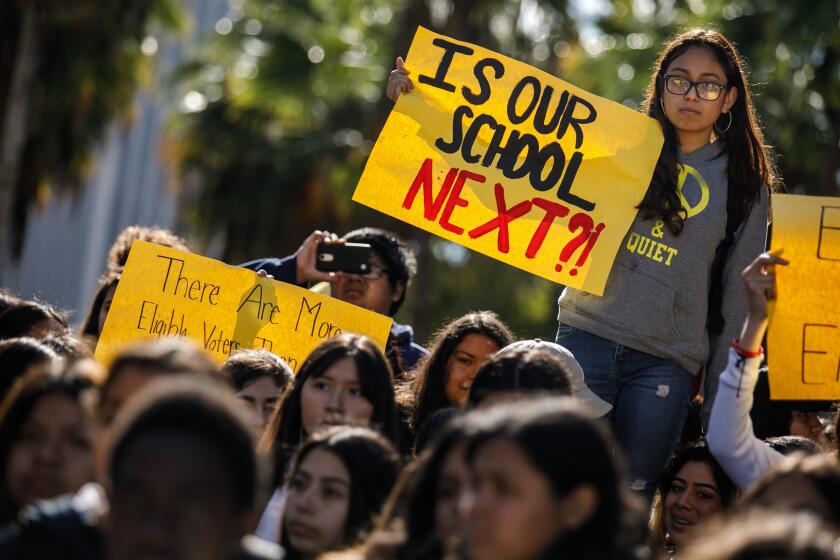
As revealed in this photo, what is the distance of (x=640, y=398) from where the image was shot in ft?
16.7

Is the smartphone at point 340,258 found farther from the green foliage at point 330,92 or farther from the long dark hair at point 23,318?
the green foliage at point 330,92

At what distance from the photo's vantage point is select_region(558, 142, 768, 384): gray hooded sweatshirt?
16.7ft

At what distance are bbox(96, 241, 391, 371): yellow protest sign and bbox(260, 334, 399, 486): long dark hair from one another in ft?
2.99

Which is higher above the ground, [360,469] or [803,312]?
[803,312]

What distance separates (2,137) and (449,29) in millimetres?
4799

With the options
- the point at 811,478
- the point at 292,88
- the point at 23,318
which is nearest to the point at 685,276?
the point at 811,478

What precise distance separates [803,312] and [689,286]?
38 cm

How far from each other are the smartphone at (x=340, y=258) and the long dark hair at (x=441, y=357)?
2.00 ft

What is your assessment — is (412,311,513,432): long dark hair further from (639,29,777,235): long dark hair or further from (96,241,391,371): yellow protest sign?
(639,29,777,235): long dark hair

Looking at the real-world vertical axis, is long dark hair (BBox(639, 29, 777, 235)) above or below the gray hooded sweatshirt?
above

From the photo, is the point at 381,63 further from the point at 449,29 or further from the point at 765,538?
the point at 765,538

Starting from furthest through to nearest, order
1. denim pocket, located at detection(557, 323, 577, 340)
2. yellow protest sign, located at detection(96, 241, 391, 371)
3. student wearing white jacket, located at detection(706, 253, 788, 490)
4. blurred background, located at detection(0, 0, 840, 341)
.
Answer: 1. blurred background, located at detection(0, 0, 840, 341)
2. yellow protest sign, located at detection(96, 241, 391, 371)
3. denim pocket, located at detection(557, 323, 577, 340)
4. student wearing white jacket, located at detection(706, 253, 788, 490)

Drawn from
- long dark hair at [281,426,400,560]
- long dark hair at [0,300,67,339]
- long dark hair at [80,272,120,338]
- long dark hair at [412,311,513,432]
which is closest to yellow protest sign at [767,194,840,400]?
long dark hair at [412,311,513,432]

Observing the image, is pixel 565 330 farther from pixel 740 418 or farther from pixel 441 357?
pixel 740 418
